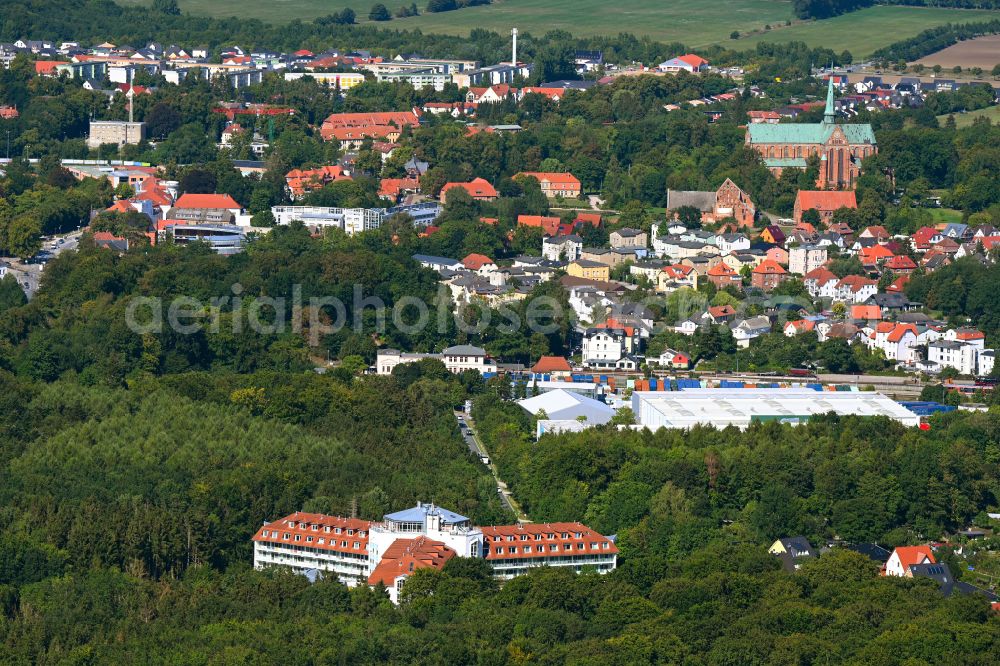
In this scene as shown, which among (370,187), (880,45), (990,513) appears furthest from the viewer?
(880,45)

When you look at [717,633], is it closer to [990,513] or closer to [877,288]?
[990,513]

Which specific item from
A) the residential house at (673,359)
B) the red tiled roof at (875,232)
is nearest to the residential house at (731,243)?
the red tiled roof at (875,232)

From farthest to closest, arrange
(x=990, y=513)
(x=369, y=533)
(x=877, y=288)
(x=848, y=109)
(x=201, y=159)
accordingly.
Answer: (x=848, y=109), (x=201, y=159), (x=877, y=288), (x=990, y=513), (x=369, y=533)

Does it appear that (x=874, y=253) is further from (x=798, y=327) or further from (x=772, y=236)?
(x=798, y=327)

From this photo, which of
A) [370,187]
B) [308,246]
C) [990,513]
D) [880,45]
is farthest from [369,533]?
[880,45]

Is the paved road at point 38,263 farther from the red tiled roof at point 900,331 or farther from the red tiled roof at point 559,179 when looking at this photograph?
the red tiled roof at point 900,331

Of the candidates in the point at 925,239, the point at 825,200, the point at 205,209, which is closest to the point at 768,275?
the point at 925,239
